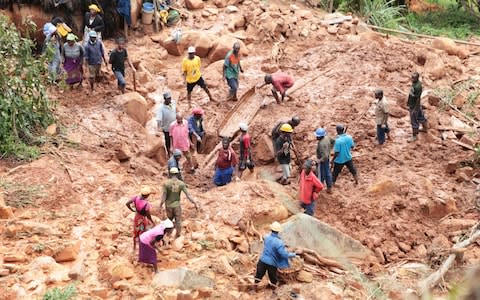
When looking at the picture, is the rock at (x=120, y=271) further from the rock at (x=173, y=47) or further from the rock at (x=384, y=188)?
the rock at (x=173, y=47)

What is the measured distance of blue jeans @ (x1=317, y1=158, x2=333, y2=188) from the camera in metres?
8.92

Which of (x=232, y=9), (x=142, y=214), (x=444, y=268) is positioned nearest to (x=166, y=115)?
(x=142, y=214)

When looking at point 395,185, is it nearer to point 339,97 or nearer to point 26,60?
point 339,97

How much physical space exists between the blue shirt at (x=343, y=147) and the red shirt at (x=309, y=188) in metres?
0.87

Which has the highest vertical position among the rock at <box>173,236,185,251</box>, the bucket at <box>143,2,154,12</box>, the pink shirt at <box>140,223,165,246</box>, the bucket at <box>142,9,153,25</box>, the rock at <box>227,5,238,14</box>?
the bucket at <box>143,2,154,12</box>

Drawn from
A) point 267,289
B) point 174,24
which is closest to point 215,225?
point 267,289

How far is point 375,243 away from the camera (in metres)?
8.27

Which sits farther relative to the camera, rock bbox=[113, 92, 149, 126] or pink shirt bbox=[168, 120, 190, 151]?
rock bbox=[113, 92, 149, 126]

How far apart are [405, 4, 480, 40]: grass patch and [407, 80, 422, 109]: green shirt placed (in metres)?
6.85

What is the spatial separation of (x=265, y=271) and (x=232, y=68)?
5.19m

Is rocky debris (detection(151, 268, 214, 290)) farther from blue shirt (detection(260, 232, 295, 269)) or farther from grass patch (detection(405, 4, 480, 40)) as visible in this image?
grass patch (detection(405, 4, 480, 40))

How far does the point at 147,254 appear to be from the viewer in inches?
270

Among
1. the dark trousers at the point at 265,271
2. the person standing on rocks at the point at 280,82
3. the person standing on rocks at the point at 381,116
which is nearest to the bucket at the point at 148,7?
the person standing on rocks at the point at 280,82

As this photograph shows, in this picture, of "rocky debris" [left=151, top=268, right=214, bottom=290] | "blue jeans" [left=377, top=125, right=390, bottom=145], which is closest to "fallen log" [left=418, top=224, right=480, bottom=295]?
"rocky debris" [left=151, top=268, right=214, bottom=290]
